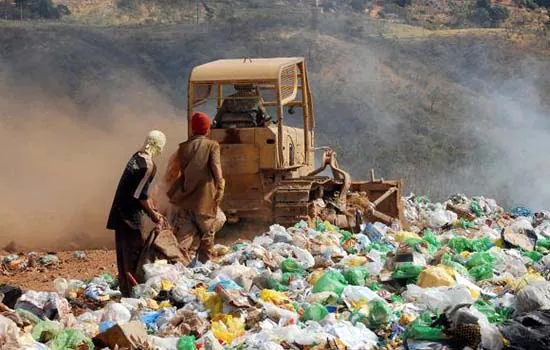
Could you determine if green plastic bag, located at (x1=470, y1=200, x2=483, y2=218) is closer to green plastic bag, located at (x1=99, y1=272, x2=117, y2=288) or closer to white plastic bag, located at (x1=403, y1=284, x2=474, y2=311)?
green plastic bag, located at (x1=99, y1=272, x2=117, y2=288)

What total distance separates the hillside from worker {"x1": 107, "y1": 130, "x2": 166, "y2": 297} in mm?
9727

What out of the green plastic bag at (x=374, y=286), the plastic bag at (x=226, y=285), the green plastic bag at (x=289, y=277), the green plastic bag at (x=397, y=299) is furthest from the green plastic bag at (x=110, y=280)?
the green plastic bag at (x=397, y=299)

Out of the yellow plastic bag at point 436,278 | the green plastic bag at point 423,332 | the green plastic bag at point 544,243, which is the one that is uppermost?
the green plastic bag at point 423,332

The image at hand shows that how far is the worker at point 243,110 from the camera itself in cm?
1333

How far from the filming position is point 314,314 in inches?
267

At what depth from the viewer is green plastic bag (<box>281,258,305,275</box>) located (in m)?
8.58

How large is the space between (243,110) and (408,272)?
588 cm

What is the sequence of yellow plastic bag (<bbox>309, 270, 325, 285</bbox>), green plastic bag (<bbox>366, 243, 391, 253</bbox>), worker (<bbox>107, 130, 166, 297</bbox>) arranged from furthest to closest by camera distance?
1. green plastic bag (<bbox>366, 243, 391, 253</bbox>)
2. worker (<bbox>107, 130, 166, 297</bbox>)
3. yellow plastic bag (<bbox>309, 270, 325, 285</bbox>)

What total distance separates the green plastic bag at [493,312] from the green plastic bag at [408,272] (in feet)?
2.94

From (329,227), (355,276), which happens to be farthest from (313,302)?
(329,227)

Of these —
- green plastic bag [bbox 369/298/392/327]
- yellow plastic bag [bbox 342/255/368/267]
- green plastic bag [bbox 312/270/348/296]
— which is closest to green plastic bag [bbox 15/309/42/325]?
green plastic bag [bbox 312/270/348/296]

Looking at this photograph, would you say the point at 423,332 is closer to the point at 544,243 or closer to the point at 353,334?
the point at 353,334

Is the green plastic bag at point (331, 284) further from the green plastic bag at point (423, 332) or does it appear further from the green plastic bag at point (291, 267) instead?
the green plastic bag at point (423, 332)

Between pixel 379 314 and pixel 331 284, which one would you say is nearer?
pixel 379 314
